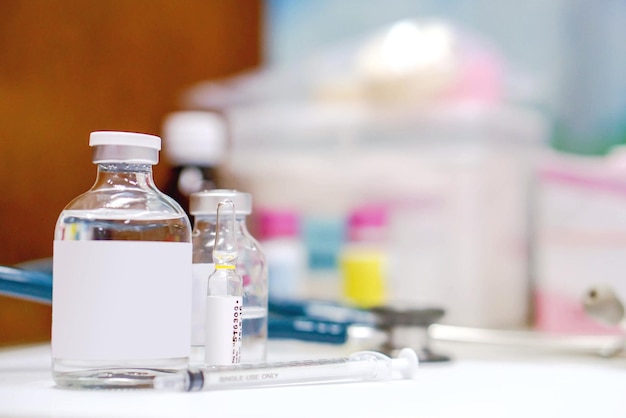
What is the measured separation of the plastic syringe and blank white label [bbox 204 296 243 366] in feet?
0.05

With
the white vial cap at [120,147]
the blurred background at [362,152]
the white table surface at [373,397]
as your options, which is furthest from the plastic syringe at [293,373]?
the blurred background at [362,152]

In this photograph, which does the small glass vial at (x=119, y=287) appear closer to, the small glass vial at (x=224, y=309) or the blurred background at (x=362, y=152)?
the small glass vial at (x=224, y=309)

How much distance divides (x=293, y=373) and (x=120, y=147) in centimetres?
14

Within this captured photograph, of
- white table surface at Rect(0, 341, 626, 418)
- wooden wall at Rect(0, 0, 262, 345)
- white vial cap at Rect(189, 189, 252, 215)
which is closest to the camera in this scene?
white table surface at Rect(0, 341, 626, 418)

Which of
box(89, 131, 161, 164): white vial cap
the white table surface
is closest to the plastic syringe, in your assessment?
the white table surface

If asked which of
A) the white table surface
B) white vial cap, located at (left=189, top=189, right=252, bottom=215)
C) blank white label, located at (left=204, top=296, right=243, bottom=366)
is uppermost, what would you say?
white vial cap, located at (left=189, top=189, right=252, bottom=215)

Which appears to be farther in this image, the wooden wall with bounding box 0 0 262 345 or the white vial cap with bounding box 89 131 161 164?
the wooden wall with bounding box 0 0 262 345

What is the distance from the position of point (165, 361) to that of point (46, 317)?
368 millimetres

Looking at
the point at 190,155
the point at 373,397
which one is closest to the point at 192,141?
the point at 190,155

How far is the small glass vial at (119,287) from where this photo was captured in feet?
1.20

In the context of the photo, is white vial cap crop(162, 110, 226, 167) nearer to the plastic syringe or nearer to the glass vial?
the glass vial

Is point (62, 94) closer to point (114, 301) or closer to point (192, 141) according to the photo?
point (192, 141)

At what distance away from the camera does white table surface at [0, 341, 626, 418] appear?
0.33 meters

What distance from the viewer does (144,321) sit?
371 millimetres
